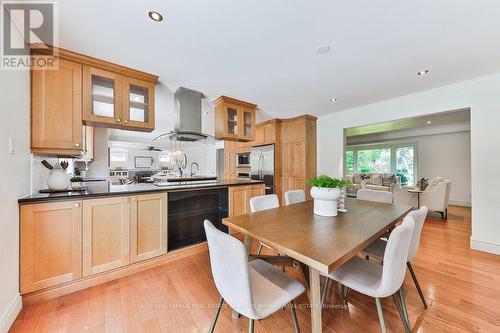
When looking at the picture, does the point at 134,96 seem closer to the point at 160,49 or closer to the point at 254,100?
the point at 160,49

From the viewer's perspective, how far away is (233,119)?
10.7ft

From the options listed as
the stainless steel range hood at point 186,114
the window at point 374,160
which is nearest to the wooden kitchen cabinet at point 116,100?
the stainless steel range hood at point 186,114

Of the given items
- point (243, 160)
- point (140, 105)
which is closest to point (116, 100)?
point (140, 105)

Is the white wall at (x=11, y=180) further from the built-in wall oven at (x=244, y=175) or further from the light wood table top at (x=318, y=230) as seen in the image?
the built-in wall oven at (x=244, y=175)

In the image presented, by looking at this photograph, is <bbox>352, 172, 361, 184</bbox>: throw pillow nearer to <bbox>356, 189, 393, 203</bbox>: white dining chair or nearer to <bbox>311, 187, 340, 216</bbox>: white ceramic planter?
<bbox>356, 189, 393, 203</bbox>: white dining chair

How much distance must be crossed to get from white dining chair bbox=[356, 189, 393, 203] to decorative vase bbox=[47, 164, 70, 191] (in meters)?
3.49

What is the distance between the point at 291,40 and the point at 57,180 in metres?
2.68

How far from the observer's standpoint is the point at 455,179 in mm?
5551

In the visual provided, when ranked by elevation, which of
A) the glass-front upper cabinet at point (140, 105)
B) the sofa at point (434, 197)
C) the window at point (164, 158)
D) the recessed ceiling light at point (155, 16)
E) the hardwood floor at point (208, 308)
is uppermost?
the recessed ceiling light at point (155, 16)

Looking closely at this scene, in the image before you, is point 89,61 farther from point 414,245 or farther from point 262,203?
point 414,245

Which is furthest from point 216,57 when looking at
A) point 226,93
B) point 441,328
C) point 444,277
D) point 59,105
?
point 444,277

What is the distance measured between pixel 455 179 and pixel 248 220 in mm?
7387

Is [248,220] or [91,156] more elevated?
[91,156]

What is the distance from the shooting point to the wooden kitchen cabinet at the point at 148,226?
197 centimetres
